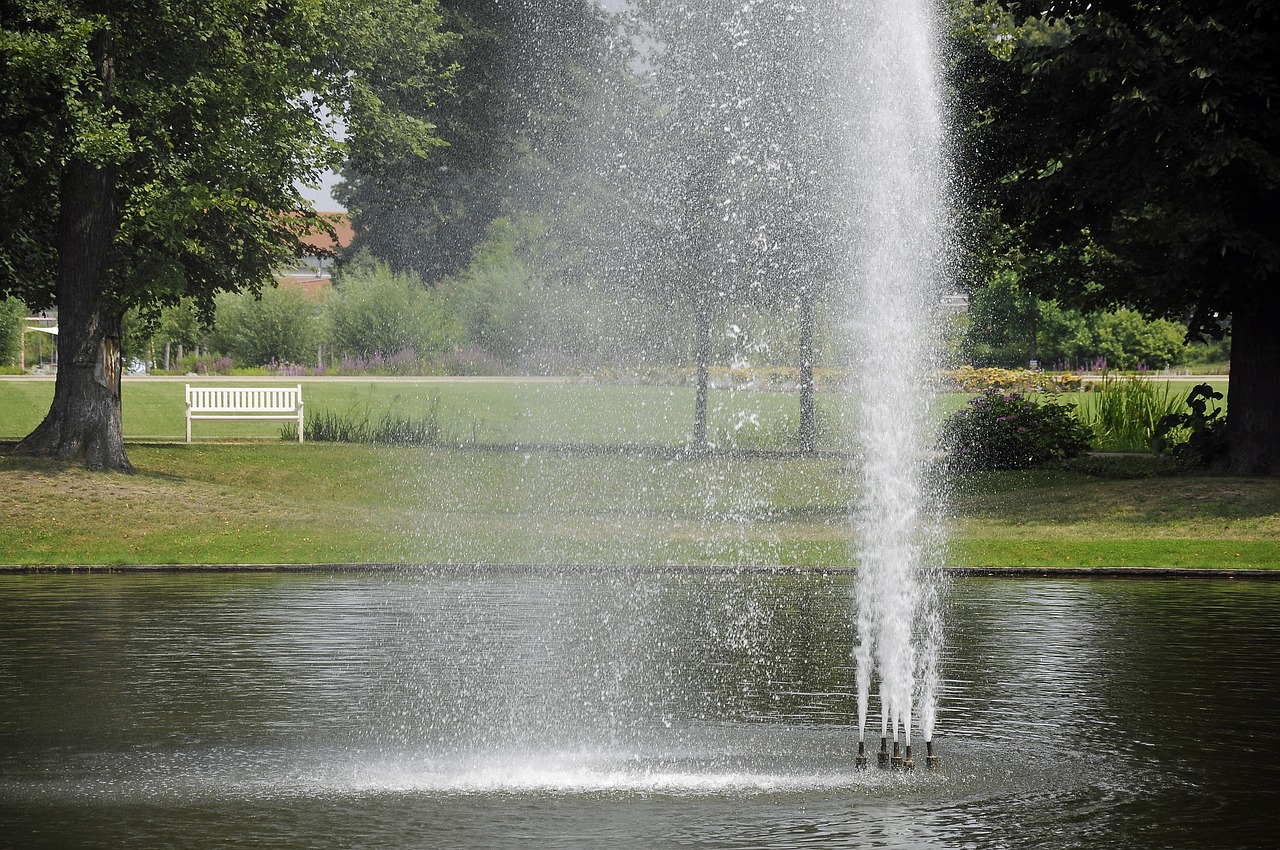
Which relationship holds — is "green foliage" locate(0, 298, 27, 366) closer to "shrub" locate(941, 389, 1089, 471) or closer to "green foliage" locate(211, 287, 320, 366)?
"green foliage" locate(211, 287, 320, 366)

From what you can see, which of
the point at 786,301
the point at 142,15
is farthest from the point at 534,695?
the point at 786,301

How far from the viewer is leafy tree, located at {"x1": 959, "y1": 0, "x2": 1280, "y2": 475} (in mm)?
24625

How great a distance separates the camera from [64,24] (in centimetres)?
2433

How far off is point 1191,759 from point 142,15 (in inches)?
912

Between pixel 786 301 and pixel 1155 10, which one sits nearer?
pixel 1155 10

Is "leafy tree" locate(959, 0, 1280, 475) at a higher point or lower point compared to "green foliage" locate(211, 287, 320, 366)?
higher

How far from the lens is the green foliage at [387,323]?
70.5m

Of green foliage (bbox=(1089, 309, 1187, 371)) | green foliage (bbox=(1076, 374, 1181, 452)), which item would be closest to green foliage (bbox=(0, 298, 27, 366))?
green foliage (bbox=(1076, 374, 1181, 452))

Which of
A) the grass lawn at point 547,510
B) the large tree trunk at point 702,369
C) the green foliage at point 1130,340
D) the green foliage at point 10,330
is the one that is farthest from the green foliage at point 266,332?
the green foliage at point 1130,340

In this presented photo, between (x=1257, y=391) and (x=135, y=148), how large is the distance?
20239 mm

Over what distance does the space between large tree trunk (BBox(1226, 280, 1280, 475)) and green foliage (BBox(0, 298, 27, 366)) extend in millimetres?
52174

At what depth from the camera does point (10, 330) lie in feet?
220

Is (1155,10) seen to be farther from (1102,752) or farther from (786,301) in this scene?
(1102,752)

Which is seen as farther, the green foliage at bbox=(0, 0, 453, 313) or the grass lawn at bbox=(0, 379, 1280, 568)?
the green foliage at bbox=(0, 0, 453, 313)
